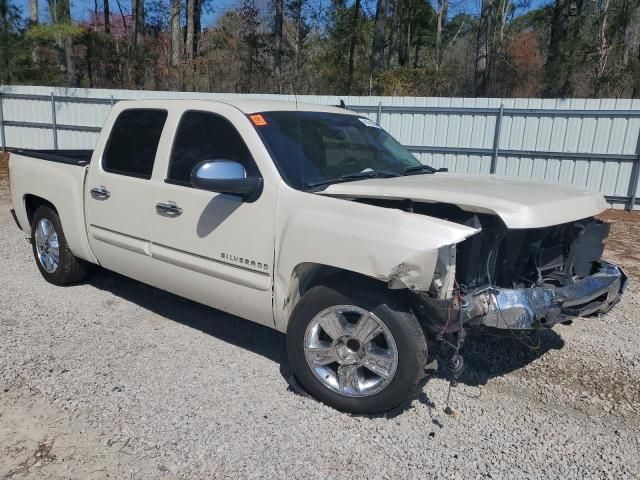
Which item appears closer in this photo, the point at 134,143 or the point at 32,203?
the point at 134,143

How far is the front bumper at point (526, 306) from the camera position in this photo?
313cm

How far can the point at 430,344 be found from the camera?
3.89 m

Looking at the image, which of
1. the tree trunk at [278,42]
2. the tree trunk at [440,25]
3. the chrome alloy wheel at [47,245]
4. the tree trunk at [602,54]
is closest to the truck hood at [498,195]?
the chrome alloy wheel at [47,245]

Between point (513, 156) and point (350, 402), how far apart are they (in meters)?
10.5

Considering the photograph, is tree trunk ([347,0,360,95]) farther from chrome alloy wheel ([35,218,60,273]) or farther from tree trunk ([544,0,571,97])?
chrome alloy wheel ([35,218,60,273])

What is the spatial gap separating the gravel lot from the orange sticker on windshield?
Result: 1722 mm

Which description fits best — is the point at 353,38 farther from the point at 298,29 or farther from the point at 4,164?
the point at 4,164

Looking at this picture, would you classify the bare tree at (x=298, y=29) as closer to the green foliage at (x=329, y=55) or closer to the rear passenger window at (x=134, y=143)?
the green foliage at (x=329, y=55)

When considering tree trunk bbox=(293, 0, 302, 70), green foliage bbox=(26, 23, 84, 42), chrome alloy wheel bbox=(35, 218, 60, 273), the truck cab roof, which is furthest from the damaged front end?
tree trunk bbox=(293, 0, 302, 70)

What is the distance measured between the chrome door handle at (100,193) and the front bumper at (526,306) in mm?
3095

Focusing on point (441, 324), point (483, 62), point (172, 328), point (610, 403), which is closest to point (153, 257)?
point (172, 328)

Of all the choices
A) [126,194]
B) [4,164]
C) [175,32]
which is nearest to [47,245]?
[126,194]

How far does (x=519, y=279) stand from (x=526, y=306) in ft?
1.79

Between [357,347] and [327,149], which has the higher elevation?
[327,149]
